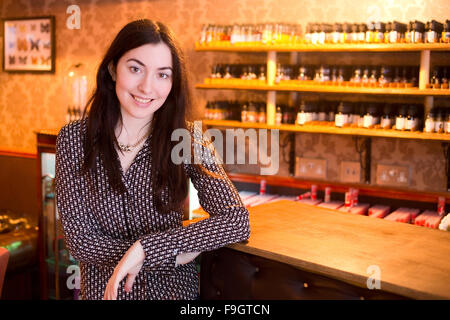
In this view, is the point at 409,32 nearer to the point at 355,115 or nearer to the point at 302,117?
the point at 355,115

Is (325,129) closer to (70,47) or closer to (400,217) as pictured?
(400,217)

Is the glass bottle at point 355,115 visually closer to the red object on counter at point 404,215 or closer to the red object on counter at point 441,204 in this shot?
the red object on counter at point 404,215

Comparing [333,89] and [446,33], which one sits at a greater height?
[446,33]

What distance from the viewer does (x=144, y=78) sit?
5.25 feet

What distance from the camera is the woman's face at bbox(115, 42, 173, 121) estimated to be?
62.9 inches

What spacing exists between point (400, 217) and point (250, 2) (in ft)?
6.53

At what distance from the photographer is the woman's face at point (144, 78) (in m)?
1.60

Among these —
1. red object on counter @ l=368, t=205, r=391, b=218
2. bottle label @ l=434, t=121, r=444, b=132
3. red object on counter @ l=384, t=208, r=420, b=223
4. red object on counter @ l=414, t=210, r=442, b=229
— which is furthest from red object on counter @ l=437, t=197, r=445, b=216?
bottle label @ l=434, t=121, r=444, b=132

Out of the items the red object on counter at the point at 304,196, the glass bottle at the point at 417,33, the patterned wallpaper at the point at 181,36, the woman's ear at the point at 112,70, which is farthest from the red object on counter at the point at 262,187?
the woman's ear at the point at 112,70

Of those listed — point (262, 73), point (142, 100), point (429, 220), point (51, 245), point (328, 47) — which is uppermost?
point (328, 47)

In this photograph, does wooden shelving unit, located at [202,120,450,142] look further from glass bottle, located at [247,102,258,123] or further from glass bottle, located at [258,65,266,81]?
glass bottle, located at [258,65,266,81]

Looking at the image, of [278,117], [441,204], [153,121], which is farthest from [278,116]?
[153,121]

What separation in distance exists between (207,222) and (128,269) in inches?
10.7

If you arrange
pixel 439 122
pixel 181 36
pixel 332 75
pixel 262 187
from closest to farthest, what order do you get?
1. pixel 439 122
2. pixel 332 75
3. pixel 262 187
4. pixel 181 36
